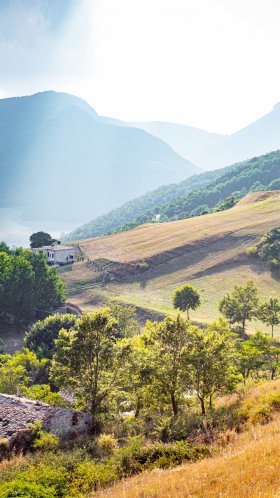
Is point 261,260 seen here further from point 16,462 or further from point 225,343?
point 16,462

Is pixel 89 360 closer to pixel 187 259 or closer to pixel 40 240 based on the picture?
pixel 187 259

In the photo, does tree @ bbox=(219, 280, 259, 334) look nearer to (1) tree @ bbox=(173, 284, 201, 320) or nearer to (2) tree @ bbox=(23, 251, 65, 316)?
(1) tree @ bbox=(173, 284, 201, 320)

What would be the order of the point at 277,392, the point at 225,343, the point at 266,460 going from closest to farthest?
the point at 266,460 < the point at 277,392 < the point at 225,343

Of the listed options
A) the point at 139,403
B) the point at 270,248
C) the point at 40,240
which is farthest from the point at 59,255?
the point at 139,403

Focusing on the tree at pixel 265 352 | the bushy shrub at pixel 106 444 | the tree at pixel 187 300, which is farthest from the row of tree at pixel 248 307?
the bushy shrub at pixel 106 444

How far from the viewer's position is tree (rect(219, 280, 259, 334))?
6112cm

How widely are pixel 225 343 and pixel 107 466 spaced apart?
9.81 m

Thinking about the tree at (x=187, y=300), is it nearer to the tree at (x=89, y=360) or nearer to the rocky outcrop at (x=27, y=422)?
the tree at (x=89, y=360)

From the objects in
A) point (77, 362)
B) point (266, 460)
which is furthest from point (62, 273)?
point (266, 460)

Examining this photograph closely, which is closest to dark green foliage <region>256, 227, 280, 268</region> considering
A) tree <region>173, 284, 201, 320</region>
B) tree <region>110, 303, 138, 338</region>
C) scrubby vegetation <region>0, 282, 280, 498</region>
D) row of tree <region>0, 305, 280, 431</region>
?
tree <region>173, 284, 201, 320</region>

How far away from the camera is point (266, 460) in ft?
44.9

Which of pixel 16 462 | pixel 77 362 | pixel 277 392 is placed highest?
pixel 77 362

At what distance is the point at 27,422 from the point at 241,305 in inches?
1700

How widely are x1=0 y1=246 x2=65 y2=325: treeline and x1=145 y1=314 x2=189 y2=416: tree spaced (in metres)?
53.0
